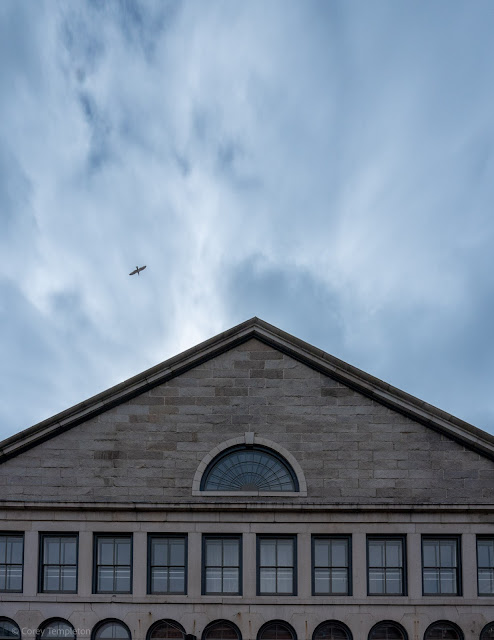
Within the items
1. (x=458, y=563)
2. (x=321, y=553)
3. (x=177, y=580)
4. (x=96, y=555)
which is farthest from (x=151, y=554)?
(x=458, y=563)

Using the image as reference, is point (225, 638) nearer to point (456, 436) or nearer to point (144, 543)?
point (144, 543)

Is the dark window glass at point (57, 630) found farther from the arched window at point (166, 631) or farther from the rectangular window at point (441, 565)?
the rectangular window at point (441, 565)

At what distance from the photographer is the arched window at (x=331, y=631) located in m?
21.2

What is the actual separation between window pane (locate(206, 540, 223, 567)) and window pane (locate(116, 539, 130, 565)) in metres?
2.04

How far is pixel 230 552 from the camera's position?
2191cm

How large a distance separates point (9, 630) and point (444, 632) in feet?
35.3

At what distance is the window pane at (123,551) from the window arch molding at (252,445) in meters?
2.17

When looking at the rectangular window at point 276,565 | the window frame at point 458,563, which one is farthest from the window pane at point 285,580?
the window frame at point 458,563

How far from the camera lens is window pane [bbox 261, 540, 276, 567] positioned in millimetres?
21828

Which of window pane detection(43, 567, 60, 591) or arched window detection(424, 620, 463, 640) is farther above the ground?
window pane detection(43, 567, 60, 591)

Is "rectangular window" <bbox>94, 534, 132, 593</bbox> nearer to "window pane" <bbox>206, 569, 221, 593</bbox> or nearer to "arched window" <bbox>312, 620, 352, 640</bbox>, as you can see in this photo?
"window pane" <bbox>206, 569, 221, 593</bbox>

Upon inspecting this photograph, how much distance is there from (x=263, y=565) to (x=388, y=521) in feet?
11.0

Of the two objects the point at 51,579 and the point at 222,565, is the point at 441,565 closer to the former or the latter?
the point at 222,565

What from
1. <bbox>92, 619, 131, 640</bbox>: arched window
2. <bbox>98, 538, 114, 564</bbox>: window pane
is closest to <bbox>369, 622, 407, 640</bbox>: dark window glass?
<bbox>92, 619, 131, 640</bbox>: arched window
